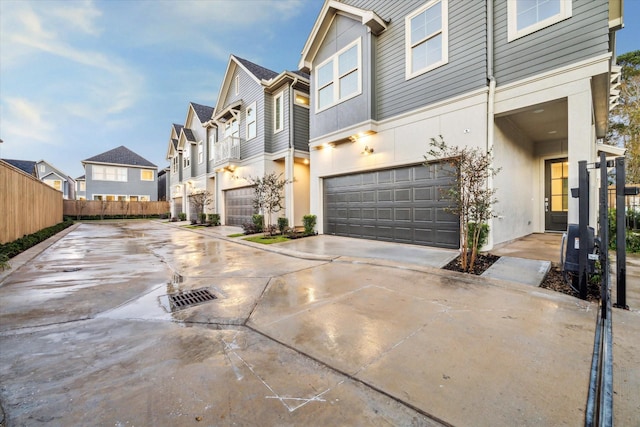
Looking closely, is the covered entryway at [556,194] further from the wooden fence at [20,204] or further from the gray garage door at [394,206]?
the wooden fence at [20,204]

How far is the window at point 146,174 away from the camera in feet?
106

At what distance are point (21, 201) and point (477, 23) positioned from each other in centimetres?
1447

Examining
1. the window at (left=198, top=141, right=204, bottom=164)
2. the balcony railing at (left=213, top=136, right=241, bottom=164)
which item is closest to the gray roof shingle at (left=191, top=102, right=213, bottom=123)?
the window at (left=198, top=141, right=204, bottom=164)

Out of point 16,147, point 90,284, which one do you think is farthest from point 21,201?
point 16,147

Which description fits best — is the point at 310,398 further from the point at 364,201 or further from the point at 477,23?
the point at 477,23

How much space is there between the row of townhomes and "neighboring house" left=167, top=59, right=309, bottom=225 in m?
0.13

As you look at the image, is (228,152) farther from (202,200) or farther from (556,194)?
(556,194)

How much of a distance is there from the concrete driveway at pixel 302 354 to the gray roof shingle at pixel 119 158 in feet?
108

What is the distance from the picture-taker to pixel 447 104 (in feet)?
23.2

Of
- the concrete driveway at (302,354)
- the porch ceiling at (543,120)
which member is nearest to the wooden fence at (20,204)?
the concrete driveway at (302,354)

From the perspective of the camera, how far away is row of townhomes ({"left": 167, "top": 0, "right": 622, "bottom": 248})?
5.60 meters

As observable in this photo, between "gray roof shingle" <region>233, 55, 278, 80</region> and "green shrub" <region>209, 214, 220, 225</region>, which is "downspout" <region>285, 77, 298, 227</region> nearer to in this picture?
"gray roof shingle" <region>233, 55, 278, 80</region>

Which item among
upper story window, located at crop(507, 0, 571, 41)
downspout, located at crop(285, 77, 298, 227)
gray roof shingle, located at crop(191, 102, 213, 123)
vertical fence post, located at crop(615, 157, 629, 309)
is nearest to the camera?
vertical fence post, located at crop(615, 157, 629, 309)

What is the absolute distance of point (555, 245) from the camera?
23.0ft
